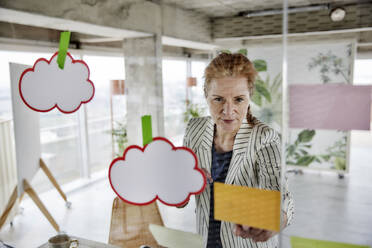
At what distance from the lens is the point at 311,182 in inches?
53.2

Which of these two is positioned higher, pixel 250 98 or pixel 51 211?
pixel 250 98

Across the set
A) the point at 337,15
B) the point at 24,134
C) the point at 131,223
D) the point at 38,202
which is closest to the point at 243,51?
the point at 337,15

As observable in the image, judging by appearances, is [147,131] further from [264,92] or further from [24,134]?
[24,134]

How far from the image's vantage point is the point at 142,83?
5.62ft

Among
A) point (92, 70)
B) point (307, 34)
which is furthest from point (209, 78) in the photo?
point (92, 70)

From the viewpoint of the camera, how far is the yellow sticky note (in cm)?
122

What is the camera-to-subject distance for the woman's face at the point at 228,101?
1215 mm

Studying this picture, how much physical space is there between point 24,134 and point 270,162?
4.99 feet

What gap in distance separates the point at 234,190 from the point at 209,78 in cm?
45

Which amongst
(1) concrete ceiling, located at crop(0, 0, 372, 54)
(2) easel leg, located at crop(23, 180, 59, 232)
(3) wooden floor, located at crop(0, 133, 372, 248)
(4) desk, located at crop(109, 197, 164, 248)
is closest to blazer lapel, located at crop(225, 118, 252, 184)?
(3) wooden floor, located at crop(0, 133, 372, 248)

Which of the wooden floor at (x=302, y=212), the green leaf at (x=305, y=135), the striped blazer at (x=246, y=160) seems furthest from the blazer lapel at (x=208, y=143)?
the green leaf at (x=305, y=135)

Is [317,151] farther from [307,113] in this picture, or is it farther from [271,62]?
[271,62]

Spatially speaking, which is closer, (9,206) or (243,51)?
(243,51)

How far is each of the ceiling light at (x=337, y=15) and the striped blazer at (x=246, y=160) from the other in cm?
44
